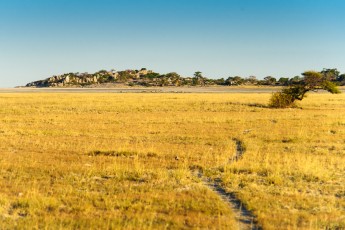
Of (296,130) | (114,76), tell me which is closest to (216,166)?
(296,130)

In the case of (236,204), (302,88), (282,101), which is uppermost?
(302,88)

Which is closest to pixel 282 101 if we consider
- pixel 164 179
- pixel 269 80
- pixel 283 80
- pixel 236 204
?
pixel 164 179

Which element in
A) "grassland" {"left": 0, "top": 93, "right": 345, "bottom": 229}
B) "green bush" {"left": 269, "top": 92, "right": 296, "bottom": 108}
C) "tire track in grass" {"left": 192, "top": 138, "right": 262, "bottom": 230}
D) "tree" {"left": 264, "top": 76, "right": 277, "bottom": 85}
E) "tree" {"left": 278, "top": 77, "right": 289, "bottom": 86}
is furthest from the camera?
"tree" {"left": 264, "top": 76, "right": 277, "bottom": 85}

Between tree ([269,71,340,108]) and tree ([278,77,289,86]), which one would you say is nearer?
tree ([269,71,340,108])

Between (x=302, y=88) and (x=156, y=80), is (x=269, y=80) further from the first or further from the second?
(x=302, y=88)

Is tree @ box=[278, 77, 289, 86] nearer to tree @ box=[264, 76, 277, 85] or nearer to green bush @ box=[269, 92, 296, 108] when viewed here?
tree @ box=[264, 76, 277, 85]

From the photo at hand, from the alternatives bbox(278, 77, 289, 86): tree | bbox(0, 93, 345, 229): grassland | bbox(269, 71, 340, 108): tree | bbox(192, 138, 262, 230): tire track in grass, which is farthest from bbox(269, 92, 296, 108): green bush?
bbox(278, 77, 289, 86): tree

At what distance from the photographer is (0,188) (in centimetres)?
1138

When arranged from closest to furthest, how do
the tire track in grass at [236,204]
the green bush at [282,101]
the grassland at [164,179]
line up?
the tire track in grass at [236,204]
the grassland at [164,179]
the green bush at [282,101]

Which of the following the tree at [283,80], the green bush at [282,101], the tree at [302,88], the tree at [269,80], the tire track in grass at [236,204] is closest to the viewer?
the tire track in grass at [236,204]

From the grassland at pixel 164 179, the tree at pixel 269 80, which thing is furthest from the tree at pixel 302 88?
the tree at pixel 269 80

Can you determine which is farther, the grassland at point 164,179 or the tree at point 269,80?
the tree at point 269,80

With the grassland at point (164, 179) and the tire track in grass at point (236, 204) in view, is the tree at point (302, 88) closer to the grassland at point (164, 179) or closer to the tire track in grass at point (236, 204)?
the grassland at point (164, 179)

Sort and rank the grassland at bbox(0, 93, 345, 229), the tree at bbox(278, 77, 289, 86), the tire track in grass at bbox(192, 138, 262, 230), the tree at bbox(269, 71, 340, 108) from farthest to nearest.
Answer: the tree at bbox(278, 77, 289, 86) → the tree at bbox(269, 71, 340, 108) → the grassland at bbox(0, 93, 345, 229) → the tire track in grass at bbox(192, 138, 262, 230)
